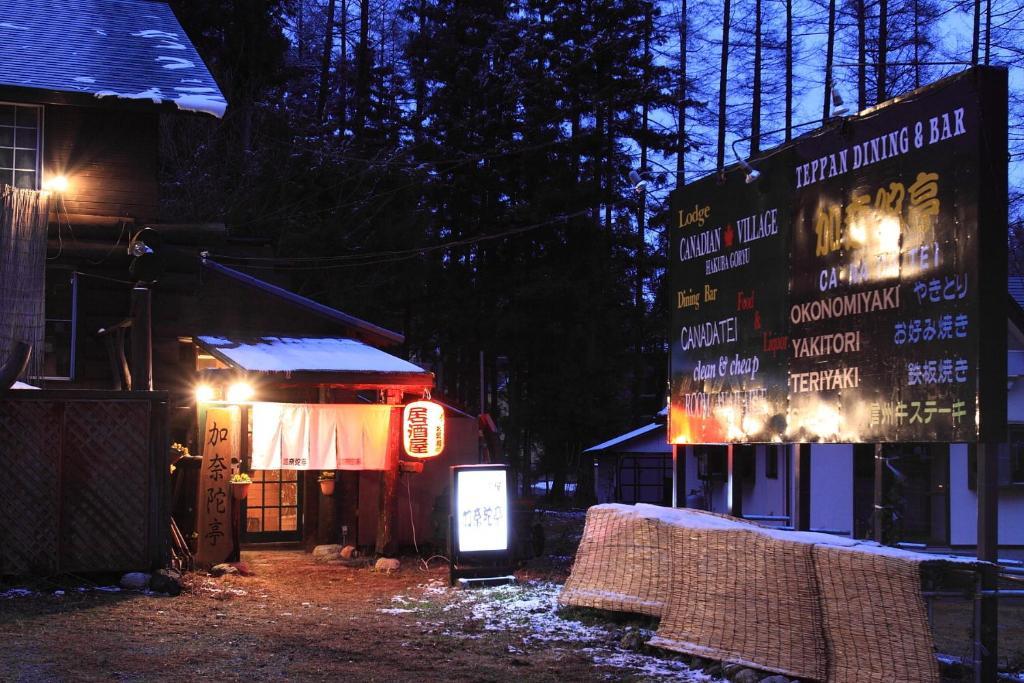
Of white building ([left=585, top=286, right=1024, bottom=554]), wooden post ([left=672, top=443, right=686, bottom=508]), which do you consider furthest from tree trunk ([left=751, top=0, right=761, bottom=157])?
wooden post ([left=672, top=443, right=686, bottom=508])

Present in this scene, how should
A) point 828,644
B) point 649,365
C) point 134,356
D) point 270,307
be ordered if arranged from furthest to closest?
point 649,365, point 270,307, point 134,356, point 828,644

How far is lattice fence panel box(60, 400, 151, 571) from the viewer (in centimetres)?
1361

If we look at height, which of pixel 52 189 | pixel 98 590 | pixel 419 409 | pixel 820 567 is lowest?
pixel 98 590

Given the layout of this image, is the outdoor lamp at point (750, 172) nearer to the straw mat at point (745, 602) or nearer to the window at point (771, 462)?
the straw mat at point (745, 602)

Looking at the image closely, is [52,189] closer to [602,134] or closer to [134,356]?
[134,356]

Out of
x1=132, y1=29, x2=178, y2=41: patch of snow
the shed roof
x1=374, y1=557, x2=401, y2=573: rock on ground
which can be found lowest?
x1=374, y1=557, x2=401, y2=573: rock on ground

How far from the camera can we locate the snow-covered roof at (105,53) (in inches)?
645

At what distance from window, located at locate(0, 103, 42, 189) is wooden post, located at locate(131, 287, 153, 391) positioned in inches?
113

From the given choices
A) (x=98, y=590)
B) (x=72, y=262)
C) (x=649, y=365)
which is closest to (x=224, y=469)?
(x=98, y=590)

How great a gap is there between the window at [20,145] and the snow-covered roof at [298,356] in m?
3.78

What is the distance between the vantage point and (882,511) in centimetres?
838

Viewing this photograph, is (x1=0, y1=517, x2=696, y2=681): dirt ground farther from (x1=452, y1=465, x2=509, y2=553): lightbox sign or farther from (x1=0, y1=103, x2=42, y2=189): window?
(x1=0, y1=103, x2=42, y2=189): window

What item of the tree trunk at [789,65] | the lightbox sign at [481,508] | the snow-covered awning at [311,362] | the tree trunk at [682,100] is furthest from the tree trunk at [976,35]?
the lightbox sign at [481,508]

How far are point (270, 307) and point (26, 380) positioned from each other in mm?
5255
